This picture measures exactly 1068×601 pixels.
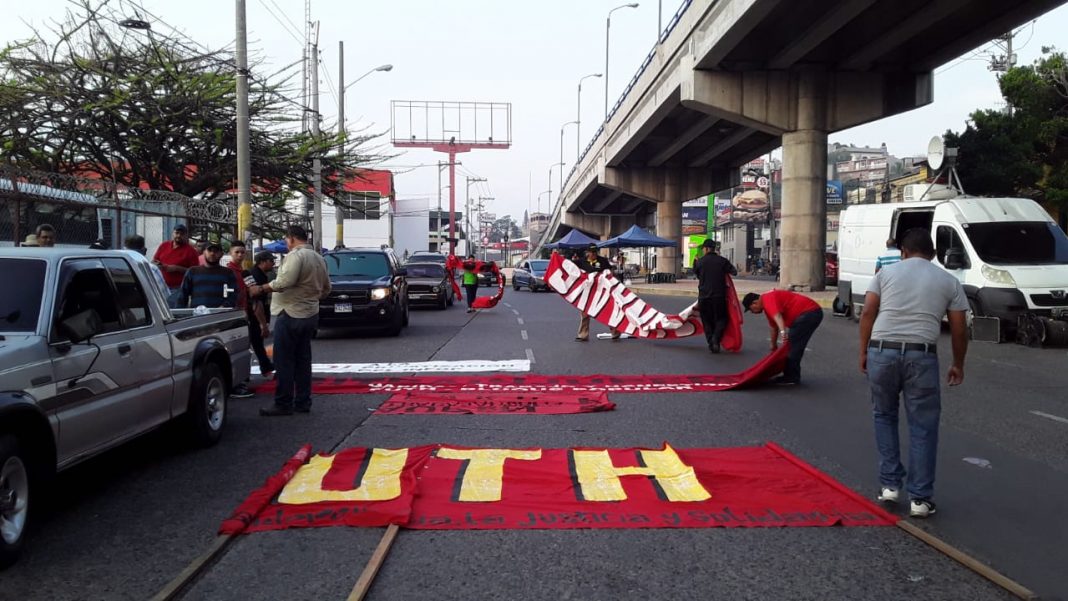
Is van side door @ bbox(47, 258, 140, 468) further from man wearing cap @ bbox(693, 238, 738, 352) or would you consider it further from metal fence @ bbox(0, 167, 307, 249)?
man wearing cap @ bbox(693, 238, 738, 352)

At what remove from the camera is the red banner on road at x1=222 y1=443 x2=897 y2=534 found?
529 cm

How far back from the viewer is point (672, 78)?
3180 centimetres

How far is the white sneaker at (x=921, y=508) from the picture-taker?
17.7 ft

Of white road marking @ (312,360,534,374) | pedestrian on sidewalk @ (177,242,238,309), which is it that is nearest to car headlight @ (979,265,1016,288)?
white road marking @ (312,360,534,374)

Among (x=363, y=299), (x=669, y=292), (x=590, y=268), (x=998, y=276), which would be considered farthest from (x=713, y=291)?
(x=669, y=292)

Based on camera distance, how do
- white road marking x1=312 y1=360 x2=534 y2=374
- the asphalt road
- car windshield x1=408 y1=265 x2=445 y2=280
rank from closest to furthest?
the asphalt road
white road marking x1=312 y1=360 x2=534 y2=374
car windshield x1=408 y1=265 x2=445 y2=280

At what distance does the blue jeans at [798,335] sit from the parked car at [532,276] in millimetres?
29210

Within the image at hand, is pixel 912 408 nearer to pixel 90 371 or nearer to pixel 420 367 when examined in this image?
pixel 90 371

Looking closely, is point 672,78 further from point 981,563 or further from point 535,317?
point 981,563

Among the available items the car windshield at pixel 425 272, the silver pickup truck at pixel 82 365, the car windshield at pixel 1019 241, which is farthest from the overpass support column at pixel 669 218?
the silver pickup truck at pixel 82 365

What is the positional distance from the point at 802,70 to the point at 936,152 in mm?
8530

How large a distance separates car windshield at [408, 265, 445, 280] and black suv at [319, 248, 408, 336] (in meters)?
8.74

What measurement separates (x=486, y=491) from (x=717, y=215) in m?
102

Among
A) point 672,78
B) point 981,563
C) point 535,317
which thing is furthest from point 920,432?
point 672,78
